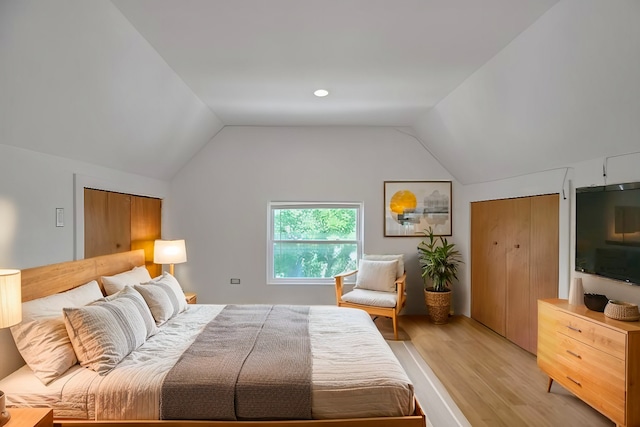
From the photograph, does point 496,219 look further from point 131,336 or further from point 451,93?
point 131,336

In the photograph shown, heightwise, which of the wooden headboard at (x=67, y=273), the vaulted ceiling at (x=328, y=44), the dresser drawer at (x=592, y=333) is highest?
the vaulted ceiling at (x=328, y=44)

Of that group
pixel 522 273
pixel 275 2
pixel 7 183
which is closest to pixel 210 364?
pixel 7 183

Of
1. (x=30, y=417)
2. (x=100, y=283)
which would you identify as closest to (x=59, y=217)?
(x=100, y=283)

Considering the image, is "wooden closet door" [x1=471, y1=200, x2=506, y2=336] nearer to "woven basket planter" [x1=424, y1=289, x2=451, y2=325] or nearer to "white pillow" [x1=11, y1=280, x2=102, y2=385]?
"woven basket planter" [x1=424, y1=289, x2=451, y2=325]

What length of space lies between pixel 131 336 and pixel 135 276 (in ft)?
4.66

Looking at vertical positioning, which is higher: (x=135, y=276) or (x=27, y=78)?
(x=27, y=78)

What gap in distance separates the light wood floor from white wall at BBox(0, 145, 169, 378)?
10.3ft

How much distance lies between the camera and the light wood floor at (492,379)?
2.75m

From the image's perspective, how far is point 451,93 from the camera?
3994 mm

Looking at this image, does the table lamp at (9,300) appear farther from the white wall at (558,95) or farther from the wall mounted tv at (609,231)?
the wall mounted tv at (609,231)

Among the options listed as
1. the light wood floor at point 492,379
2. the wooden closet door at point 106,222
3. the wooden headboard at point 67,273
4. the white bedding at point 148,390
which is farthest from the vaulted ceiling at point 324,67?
the light wood floor at point 492,379

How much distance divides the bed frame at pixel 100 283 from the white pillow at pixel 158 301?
48 centimetres

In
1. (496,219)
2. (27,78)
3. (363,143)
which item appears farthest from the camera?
(363,143)

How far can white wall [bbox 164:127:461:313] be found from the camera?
5430 mm
